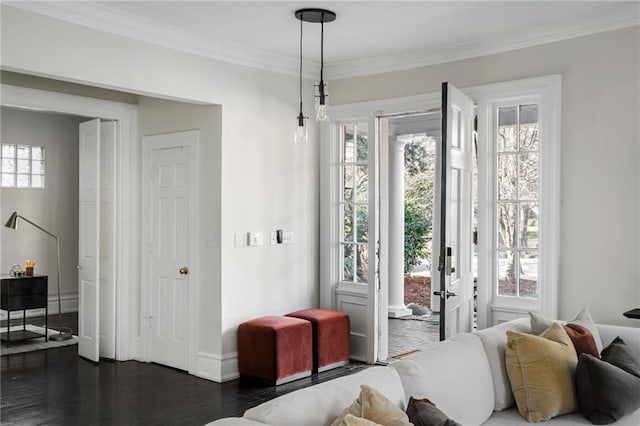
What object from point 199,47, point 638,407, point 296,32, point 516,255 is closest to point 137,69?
point 199,47

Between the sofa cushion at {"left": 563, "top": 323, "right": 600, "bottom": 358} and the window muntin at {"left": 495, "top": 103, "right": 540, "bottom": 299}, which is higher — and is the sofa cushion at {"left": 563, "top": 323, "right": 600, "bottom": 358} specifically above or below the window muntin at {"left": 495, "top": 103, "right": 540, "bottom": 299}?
below

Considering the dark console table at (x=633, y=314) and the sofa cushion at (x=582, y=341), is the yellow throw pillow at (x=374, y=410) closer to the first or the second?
the sofa cushion at (x=582, y=341)

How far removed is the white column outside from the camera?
8.55m

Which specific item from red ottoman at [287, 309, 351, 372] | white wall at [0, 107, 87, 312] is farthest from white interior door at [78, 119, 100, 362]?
white wall at [0, 107, 87, 312]

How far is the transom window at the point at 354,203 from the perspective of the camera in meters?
5.89

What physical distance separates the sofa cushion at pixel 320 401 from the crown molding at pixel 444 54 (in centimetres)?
313

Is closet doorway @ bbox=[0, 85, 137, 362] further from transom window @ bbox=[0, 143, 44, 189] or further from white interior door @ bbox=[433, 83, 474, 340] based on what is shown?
white interior door @ bbox=[433, 83, 474, 340]

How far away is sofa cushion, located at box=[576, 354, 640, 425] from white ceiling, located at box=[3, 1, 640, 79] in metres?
2.31

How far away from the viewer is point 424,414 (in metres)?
2.32

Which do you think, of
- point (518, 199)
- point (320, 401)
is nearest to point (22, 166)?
point (518, 199)

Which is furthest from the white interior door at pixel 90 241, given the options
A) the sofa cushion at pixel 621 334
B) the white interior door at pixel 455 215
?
the sofa cushion at pixel 621 334

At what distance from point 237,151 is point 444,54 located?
6.21 ft

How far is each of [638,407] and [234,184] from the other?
3360mm

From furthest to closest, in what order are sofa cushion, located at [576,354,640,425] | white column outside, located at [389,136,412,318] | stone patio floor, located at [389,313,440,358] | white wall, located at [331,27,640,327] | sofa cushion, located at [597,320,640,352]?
white column outside, located at [389,136,412,318], stone patio floor, located at [389,313,440,358], white wall, located at [331,27,640,327], sofa cushion, located at [597,320,640,352], sofa cushion, located at [576,354,640,425]
